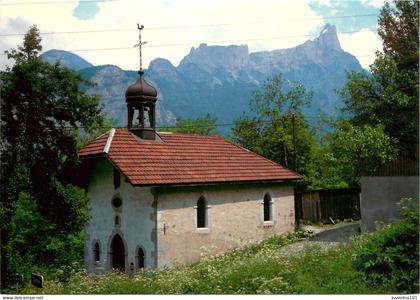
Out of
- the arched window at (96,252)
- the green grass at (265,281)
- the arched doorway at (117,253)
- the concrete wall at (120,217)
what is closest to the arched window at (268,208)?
the concrete wall at (120,217)

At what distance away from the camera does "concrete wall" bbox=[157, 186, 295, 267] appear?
61.6 feet

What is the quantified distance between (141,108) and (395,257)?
13.2m

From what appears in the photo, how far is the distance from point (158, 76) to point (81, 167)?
1214 inches

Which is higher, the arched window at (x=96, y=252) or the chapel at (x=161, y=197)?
the chapel at (x=161, y=197)

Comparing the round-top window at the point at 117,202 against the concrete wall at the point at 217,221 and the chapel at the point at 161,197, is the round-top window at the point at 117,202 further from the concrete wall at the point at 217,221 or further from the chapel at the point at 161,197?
the concrete wall at the point at 217,221

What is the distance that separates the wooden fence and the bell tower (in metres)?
12.7

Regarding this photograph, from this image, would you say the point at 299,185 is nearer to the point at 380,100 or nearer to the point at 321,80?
the point at 380,100

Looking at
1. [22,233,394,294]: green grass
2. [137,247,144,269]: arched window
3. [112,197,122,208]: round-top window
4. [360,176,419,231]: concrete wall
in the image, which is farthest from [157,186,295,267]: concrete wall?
[360,176,419,231]: concrete wall

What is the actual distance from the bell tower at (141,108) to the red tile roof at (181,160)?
1.66 ft

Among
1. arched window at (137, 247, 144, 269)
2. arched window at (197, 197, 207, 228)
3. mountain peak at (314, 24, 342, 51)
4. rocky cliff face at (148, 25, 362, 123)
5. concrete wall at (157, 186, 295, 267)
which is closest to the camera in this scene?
mountain peak at (314, 24, 342, 51)

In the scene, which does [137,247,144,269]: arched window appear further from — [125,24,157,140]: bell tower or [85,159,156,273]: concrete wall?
[125,24,157,140]: bell tower

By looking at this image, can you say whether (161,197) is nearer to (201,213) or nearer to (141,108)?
(201,213)

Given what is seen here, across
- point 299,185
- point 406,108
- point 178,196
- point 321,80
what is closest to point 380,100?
point 406,108

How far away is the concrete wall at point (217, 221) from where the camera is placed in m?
18.8
